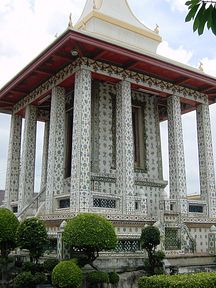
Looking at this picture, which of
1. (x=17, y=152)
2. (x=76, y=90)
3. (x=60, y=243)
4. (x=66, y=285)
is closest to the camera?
(x=66, y=285)

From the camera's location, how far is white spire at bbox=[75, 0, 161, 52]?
16.5m

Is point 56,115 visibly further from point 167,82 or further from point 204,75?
point 204,75

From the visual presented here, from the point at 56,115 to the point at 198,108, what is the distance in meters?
6.66

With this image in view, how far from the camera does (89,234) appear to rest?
9.83m

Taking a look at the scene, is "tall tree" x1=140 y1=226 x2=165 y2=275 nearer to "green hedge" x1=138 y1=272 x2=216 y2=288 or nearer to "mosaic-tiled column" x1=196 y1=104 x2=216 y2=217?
"green hedge" x1=138 y1=272 x2=216 y2=288

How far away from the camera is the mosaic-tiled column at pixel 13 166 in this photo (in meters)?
18.4

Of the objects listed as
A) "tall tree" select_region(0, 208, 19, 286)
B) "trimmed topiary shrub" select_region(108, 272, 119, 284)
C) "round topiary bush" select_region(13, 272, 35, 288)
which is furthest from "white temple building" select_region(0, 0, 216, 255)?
"round topiary bush" select_region(13, 272, 35, 288)

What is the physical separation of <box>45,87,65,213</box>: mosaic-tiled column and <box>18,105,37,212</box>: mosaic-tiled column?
2513 millimetres

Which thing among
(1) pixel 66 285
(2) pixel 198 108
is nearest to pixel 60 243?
→ (1) pixel 66 285

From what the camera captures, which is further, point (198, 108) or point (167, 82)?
point (198, 108)

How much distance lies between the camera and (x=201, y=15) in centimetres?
257

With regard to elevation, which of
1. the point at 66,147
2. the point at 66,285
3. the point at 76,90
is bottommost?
the point at 66,285

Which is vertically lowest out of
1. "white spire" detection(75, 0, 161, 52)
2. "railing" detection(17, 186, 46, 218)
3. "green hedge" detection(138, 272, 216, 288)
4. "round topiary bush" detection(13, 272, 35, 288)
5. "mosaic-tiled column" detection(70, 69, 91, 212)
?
"round topiary bush" detection(13, 272, 35, 288)

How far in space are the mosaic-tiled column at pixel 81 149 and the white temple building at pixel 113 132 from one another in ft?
0.11
